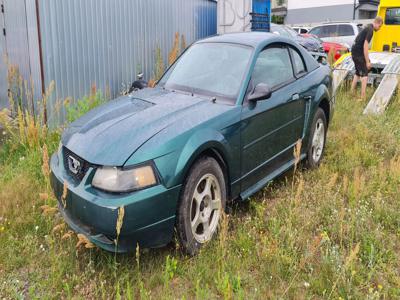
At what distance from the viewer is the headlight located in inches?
106

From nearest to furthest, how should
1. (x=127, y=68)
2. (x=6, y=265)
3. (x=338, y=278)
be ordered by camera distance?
(x=338, y=278) → (x=6, y=265) → (x=127, y=68)

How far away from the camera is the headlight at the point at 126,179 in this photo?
2703 millimetres

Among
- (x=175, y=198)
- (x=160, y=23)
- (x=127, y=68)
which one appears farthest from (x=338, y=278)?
(x=160, y=23)

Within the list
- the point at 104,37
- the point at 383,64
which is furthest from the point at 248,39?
the point at 383,64

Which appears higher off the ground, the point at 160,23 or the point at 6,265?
the point at 160,23

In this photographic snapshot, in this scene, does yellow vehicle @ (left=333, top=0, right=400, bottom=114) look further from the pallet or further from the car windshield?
the car windshield

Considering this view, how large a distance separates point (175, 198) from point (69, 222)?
0.85 metres

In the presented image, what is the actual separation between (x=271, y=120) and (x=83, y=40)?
164 inches

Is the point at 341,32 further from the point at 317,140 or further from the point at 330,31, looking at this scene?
the point at 317,140

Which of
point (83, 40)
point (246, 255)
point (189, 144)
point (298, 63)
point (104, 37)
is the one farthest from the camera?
point (104, 37)

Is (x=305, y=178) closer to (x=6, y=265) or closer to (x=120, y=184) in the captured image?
(x=120, y=184)

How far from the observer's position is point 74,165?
3.04 m

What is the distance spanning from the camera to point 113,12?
725cm

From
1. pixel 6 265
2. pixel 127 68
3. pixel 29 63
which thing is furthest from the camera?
pixel 127 68
